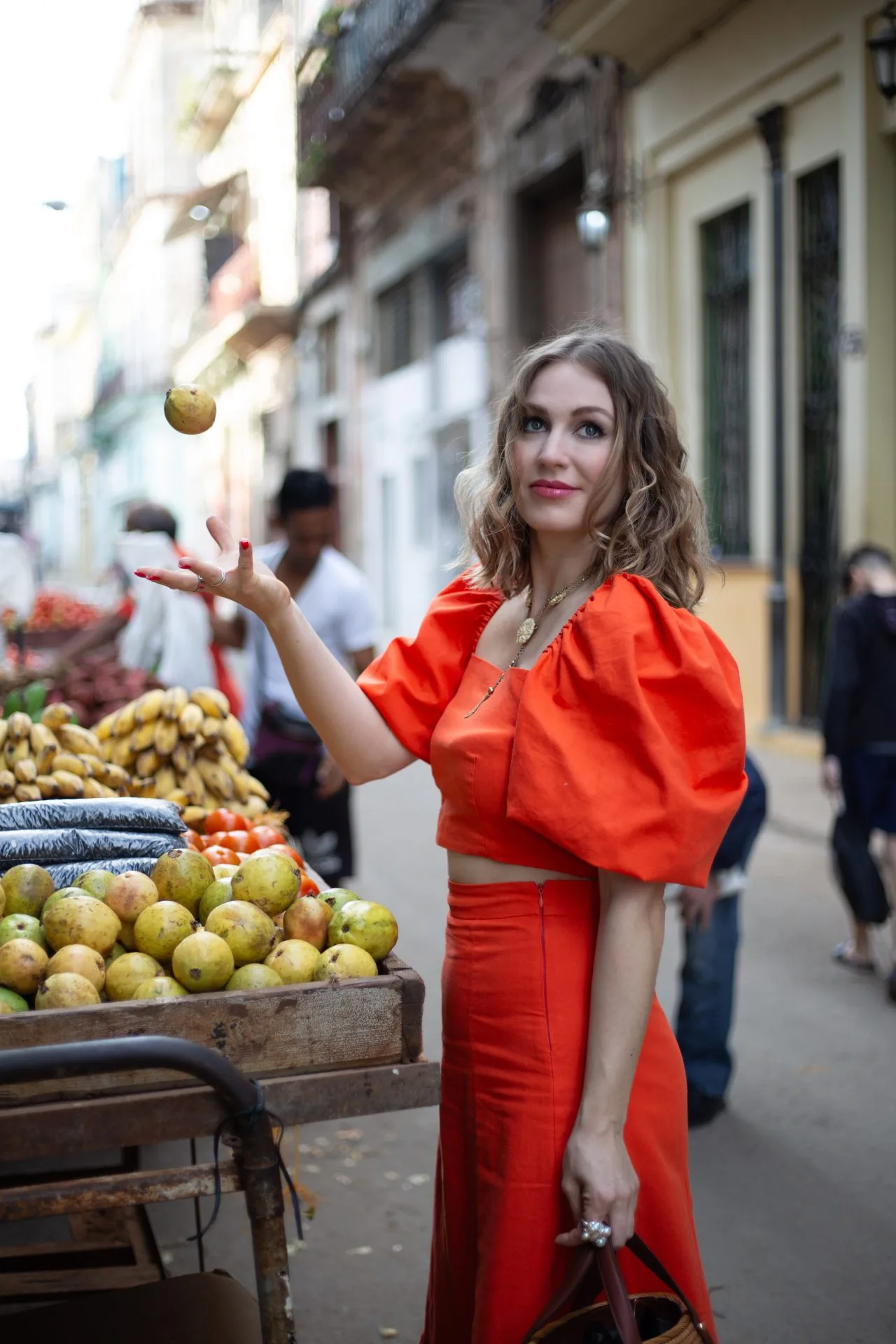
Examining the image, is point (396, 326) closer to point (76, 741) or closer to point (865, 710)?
point (865, 710)

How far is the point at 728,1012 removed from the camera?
4488 millimetres

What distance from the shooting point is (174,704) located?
13.0ft

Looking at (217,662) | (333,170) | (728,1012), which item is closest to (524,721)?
(728,1012)

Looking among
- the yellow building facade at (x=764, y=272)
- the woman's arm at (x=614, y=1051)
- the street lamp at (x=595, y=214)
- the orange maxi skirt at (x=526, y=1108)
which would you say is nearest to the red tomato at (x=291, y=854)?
the orange maxi skirt at (x=526, y=1108)

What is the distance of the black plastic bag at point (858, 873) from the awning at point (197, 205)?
24.2 metres

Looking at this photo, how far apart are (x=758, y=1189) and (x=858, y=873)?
2.18 m

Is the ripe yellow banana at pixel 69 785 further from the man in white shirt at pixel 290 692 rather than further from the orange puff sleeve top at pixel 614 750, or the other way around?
the man in white shirt at pixel 290 692

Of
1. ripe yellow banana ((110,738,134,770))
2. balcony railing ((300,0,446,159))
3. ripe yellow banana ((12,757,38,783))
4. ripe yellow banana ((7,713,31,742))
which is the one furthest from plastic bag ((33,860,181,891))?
balcony railing ((300,0,446,159))

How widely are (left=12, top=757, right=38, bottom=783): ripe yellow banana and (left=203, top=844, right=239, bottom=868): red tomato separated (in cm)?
63

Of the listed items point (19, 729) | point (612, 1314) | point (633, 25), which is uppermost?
point (633, 25)

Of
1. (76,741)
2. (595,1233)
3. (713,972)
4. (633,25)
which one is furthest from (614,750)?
(633,25)

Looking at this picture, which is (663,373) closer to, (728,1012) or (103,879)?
(728,1012)

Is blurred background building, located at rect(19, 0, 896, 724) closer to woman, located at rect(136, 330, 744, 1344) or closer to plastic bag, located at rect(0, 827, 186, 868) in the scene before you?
woman, located at rect(136, 330, 744, 1344)

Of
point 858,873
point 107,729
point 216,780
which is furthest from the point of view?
point 858,873
